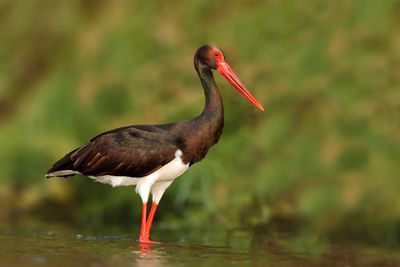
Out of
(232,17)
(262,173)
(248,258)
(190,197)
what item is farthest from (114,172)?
(232,17)

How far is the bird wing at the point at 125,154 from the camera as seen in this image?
1035 centimetres

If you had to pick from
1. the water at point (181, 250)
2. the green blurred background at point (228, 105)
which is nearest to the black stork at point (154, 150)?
the water at point (181, 250)

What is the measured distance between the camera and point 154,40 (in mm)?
17281

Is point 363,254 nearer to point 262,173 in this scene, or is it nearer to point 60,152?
point 262,173

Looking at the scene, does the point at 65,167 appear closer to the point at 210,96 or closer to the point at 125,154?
the point at 125,154

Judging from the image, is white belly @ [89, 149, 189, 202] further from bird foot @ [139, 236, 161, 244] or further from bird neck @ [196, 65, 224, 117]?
bird neck @ [196, 65, 224, 117]

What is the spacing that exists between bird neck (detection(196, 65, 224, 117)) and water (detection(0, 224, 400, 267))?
136 cm

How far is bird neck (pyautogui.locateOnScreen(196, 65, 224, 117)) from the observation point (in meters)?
10.6

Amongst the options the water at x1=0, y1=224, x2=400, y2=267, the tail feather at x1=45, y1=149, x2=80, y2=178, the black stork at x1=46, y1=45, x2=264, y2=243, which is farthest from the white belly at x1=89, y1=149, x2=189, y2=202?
the water at x1=0, y1=224, x2=400, y2=267

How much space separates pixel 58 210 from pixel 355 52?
5.22 meters

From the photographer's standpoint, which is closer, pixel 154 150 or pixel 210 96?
pixel 154 150

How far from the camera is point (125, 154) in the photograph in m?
10.6

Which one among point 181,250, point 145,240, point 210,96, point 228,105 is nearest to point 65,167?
point 145,240

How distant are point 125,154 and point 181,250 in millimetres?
1483
